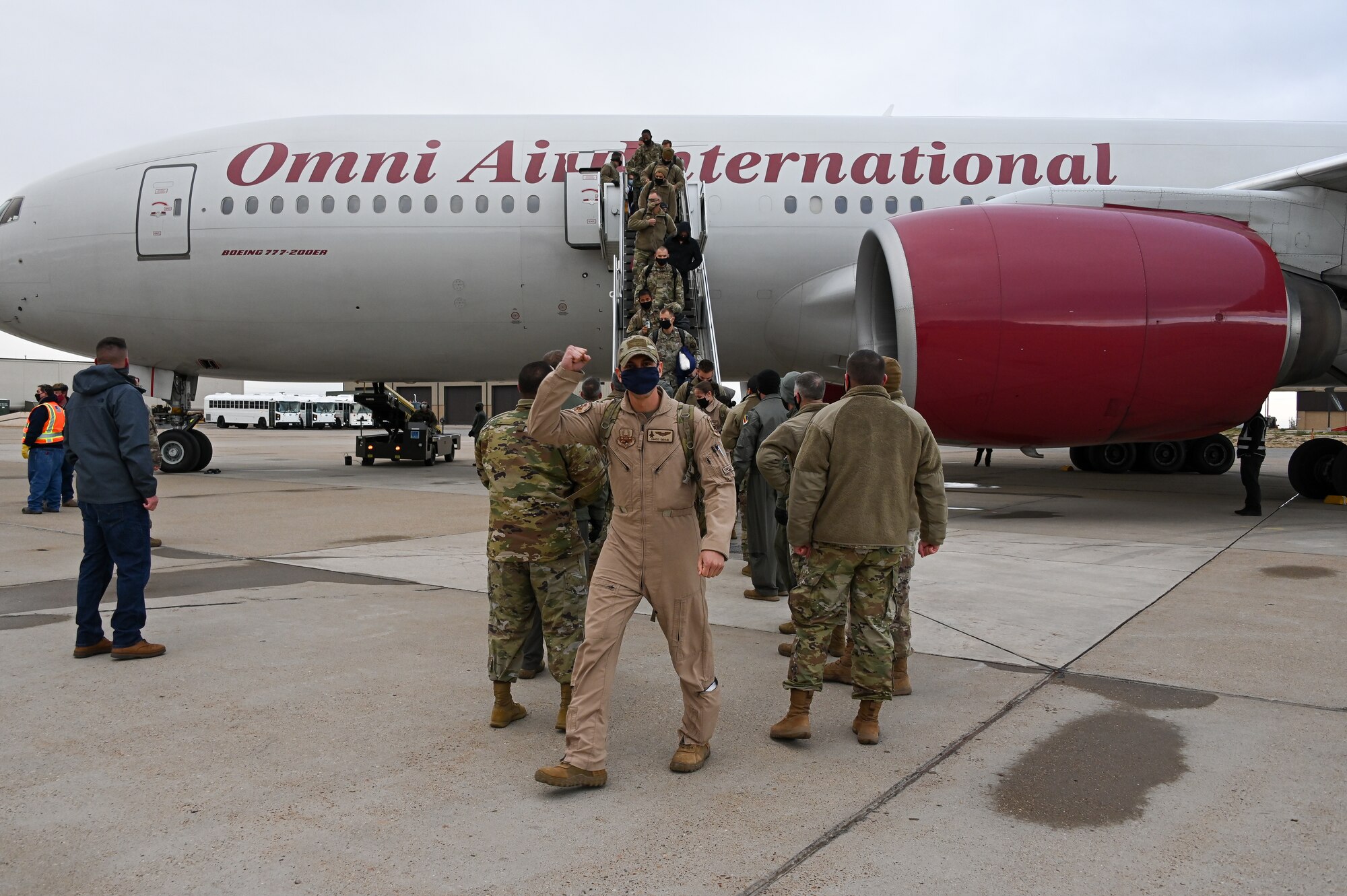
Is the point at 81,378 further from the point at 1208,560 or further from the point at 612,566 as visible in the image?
the point at 1208,560

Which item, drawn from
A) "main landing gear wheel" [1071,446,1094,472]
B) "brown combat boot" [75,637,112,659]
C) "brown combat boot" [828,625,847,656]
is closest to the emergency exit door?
"brown combat boot" [75,637,112,659]

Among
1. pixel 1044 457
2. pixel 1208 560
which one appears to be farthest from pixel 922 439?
pixel 1044 457

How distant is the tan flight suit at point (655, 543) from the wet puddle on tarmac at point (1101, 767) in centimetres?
115

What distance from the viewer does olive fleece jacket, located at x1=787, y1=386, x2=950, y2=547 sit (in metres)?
3.90

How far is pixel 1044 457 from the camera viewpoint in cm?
2320

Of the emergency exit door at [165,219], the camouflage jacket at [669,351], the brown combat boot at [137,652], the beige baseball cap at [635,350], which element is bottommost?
the brown combat boot at [137,652]

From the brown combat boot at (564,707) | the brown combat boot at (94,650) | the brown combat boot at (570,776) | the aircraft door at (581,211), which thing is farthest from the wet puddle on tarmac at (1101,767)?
the aircraft door at (581,211)

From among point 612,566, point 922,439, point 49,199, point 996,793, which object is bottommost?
point 996,793

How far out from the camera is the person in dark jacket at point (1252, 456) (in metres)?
10.4

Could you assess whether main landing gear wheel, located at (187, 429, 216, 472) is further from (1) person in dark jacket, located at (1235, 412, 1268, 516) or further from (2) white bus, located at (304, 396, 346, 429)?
(2) white bus, located at (304, 396, 346, 429)

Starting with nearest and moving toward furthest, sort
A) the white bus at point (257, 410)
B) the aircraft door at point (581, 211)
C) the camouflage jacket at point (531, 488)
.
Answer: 1. the camouflage jacket at point (531, 488)
2. the aircraft door at point (581, 211)
3. the white bus at point (257, 410)

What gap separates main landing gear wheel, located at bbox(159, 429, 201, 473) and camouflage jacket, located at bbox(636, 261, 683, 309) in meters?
9.21

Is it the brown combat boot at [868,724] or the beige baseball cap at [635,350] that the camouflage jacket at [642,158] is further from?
the brown combat boot at [868,724]

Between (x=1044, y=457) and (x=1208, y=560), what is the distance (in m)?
16.1
